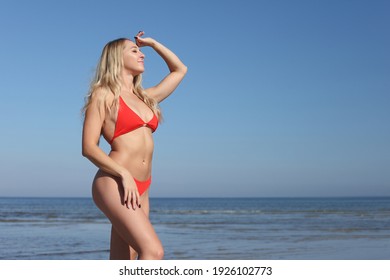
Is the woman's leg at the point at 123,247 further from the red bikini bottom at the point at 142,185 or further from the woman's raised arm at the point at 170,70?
the woman's raised arm at the point at 170,70

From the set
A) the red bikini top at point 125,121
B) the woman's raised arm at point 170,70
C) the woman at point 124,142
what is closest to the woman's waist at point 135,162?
the woman at point 124,142

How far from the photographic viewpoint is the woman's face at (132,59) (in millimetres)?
3375

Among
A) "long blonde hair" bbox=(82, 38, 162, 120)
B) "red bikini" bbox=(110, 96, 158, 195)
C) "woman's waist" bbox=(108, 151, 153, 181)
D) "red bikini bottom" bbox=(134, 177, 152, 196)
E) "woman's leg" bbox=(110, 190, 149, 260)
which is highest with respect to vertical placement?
"long blonde hair" bbox=(82, 38, 162, 120)

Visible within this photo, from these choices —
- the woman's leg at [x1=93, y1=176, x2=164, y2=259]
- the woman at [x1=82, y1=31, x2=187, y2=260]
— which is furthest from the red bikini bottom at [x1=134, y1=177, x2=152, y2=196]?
the woman's leg at [x1=93, y1=176, x2=164, y2=259]

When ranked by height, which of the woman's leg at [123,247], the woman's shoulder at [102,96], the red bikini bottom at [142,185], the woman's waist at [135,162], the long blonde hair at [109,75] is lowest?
the woman's leg at [123,247]

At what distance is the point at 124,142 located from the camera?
3.23m

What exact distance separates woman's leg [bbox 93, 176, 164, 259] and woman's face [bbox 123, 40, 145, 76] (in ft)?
2.42

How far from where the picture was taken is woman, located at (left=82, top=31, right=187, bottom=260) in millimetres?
2998

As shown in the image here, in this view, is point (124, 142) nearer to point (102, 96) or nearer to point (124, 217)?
point (102, 96)

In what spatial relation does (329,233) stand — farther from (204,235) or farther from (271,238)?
(204,235)

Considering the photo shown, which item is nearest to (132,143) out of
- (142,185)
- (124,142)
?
(124,142)

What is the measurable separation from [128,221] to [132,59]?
102 centimetres

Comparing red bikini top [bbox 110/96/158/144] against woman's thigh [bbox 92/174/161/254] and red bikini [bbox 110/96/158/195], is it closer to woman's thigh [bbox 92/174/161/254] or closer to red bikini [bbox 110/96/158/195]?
red bikini [bbox 110/96/158/195]
